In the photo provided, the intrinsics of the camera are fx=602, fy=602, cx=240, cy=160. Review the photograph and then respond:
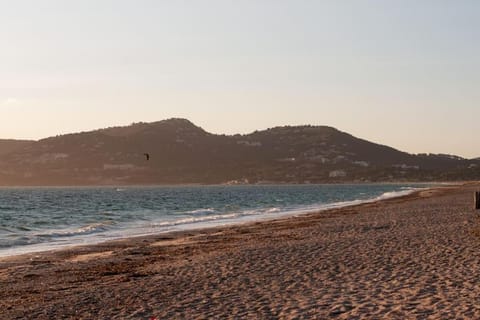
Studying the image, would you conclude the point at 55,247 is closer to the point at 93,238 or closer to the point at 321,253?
the point at 93,238

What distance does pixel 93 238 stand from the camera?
32.8 metres

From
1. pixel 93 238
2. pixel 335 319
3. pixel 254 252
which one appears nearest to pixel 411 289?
pixel 335 319

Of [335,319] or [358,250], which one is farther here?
[358,250]

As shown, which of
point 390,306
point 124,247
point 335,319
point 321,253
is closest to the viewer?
point 335,319

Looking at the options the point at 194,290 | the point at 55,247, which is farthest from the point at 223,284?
the point at 55,247

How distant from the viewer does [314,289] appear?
14180 mm

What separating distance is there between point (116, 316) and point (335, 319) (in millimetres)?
4464

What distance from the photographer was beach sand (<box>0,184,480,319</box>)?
12.3 metres

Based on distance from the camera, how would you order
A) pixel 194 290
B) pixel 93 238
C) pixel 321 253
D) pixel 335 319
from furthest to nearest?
pixel 93 238 < pixel 321 253 < pixel 194 290 < pixel 335 319

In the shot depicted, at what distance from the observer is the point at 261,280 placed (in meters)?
15.7

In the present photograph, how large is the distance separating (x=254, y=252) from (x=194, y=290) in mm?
6816

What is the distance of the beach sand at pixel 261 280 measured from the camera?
12336mm

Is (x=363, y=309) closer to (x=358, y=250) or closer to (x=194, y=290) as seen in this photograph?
(x=194, y=290)

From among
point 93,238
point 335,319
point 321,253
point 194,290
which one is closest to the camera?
point 335,319
